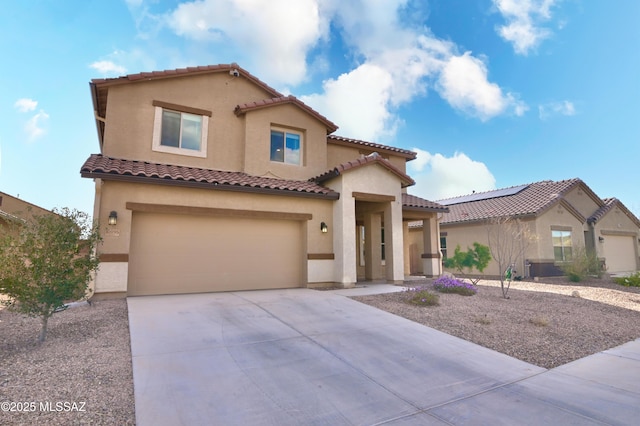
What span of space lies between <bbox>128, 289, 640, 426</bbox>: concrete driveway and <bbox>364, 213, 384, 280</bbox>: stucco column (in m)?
7.40

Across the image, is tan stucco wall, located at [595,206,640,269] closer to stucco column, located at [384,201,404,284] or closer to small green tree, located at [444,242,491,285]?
small green tree, located at [444,242,491,285]

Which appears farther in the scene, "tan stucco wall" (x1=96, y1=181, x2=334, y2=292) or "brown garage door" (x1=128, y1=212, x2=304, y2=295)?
"brown garage door" (x1=128, y1=212, x2=304, y2=295)

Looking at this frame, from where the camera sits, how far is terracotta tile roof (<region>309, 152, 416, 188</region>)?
39.2 feet

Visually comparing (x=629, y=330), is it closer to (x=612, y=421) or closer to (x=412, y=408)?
(x=612, y=421)

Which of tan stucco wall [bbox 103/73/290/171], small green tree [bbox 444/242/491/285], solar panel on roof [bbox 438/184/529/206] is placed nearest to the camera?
tan stucco wall [bbox 103/73/290/171]

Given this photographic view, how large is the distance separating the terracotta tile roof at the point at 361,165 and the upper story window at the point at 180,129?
448cm

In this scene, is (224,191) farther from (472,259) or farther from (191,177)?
(472,259)

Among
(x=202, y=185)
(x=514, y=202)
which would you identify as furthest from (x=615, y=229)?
(x=202, y=185)

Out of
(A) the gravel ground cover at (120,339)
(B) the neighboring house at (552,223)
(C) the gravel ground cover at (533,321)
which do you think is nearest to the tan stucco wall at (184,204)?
(A) the gravel ground cover at (120,339)

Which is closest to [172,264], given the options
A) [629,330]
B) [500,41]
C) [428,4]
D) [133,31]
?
[133,31]

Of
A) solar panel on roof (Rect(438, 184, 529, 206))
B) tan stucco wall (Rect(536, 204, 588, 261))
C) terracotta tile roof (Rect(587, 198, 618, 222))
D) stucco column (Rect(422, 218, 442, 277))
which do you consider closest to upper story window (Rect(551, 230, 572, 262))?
tan stucco wall (Rect(536, 204, 588, 261))

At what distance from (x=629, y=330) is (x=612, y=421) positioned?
19.1 ft

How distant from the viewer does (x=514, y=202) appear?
21.1m

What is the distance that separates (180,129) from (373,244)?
29.5 feet
